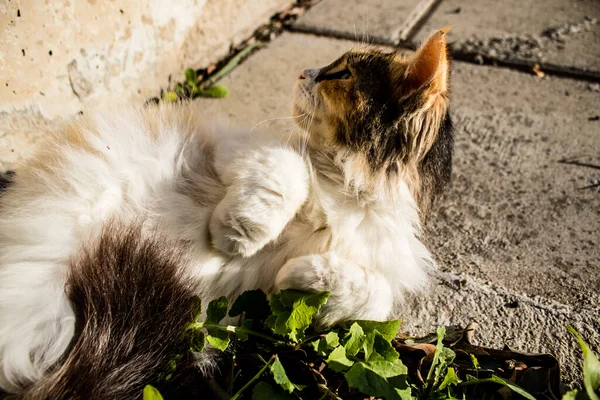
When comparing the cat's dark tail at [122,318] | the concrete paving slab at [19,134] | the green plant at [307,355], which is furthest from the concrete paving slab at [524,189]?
the concrete paving slab at [19,134]

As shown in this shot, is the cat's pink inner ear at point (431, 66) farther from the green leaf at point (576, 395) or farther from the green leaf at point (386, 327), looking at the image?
the green leaf at point (576, 395)

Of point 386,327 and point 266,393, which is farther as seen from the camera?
point 386,327

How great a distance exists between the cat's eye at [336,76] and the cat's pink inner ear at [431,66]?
0.29 m

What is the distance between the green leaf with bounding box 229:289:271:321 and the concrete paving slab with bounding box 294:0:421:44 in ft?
8.08

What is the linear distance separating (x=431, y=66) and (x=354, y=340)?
0.91 meters

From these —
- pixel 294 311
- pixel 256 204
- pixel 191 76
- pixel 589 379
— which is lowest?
pixel 589 379

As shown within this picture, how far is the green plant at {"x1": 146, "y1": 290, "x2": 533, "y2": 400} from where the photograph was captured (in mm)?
1592

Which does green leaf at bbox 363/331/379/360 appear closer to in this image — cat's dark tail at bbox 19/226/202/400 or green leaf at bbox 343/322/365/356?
green leaf at bbox 343/322/365/356

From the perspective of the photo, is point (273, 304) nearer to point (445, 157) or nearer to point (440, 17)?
point (445, 157)

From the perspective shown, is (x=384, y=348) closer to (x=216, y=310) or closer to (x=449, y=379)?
(x=449, y=379)

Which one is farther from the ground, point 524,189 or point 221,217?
point 221,217

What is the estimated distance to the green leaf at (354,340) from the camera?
1662 mm

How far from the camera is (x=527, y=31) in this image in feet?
13.1

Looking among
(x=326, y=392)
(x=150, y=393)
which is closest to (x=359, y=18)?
(x=326, y=392)
